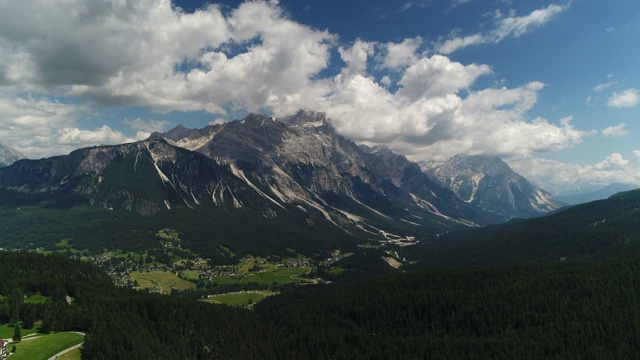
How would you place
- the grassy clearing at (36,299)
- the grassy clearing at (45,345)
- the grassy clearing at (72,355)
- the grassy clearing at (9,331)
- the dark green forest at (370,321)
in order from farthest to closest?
the grassy clearing at (36,299) < the dark green forest at (370,321) < the grassy clearing at (9,331) < the grassy clearing at (72,355) < the grassy clearing at (45,345)

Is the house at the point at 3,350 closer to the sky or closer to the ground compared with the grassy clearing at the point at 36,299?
closer to the ground

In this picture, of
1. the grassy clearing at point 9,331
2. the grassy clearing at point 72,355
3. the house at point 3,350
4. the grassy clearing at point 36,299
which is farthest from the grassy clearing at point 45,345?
the grassy clearing at point 36,299

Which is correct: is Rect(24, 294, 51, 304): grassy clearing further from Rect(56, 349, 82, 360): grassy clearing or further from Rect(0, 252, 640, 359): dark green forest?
Rect(56, 349, 82, 360): grassy clearing

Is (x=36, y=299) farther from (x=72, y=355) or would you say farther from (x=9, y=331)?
(x=72, y=355)

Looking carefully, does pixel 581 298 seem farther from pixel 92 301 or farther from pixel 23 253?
pixel 23 253

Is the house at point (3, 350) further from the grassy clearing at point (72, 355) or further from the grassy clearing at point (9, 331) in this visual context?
the grassy clearing at point (72, 355)

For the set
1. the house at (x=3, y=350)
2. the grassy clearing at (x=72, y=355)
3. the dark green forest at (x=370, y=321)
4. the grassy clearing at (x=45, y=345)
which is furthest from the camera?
the dark green forest at (x=370, y=321)

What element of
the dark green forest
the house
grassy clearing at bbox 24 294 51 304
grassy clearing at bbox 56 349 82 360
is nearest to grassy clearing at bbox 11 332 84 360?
the house
